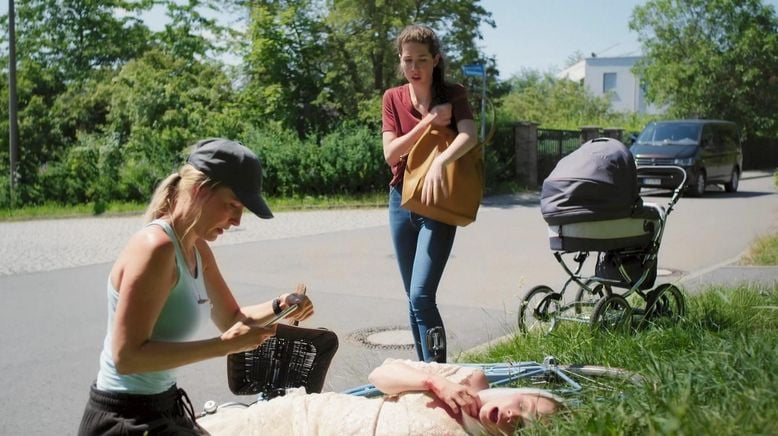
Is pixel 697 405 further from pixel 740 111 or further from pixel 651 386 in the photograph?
pixel 740 111

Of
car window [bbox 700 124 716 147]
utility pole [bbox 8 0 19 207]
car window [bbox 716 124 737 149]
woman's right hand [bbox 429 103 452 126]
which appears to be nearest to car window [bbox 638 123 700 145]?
car window [bbox 700 124 716 147]

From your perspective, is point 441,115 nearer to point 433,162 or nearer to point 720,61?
point 433,162

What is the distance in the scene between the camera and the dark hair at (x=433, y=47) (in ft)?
14.5

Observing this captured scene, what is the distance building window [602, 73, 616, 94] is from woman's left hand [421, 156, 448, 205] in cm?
8532

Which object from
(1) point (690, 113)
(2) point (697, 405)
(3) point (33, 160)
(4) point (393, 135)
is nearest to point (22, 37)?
(3) point (33, 160)

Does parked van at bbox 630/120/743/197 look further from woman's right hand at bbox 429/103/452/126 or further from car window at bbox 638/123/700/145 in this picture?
woman's right hand at bbox 429/103/452/126

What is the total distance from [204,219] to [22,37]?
39.0 metres

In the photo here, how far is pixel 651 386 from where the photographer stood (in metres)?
2.97

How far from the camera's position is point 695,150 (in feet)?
71.2

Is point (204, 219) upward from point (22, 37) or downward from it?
downward

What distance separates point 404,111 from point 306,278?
538 cm

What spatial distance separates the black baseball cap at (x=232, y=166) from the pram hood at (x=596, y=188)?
323cm

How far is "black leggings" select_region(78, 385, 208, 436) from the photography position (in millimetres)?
2711

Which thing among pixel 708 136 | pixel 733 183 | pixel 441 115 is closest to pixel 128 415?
pixel 441 115
